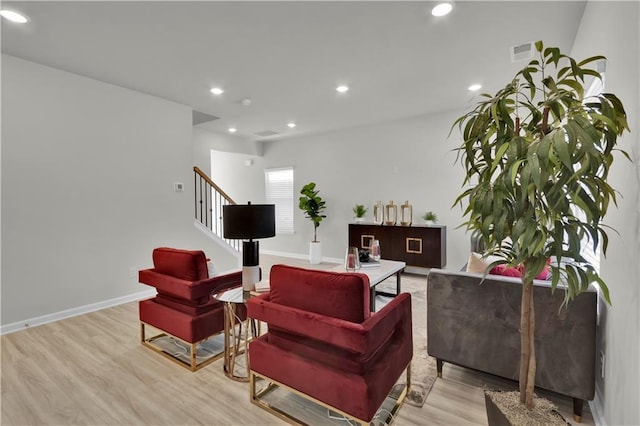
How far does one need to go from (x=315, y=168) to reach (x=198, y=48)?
13.5ft

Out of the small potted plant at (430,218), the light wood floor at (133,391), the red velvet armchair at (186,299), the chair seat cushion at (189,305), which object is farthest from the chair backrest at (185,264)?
the small potted plant at (430,218)

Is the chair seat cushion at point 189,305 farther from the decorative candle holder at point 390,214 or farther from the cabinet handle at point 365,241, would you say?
the decorative candle holder at point 390,214

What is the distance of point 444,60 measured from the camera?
10.8ft

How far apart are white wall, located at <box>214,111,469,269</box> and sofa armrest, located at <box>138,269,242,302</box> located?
3.49m

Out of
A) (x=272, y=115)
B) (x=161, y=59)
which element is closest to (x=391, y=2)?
(x=161, y=59)

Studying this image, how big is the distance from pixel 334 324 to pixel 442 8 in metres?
2.47

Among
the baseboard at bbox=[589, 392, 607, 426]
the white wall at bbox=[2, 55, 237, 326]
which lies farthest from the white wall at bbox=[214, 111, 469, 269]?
the baseboard at bbox=[589, 392, 607, 426]

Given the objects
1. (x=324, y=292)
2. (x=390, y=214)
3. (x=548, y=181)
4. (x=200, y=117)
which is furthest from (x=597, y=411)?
(x=200, y=117)

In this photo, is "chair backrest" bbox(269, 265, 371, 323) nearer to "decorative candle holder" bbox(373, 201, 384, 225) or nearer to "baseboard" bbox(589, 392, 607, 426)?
"baseboard" bbox(589, 392, 607, 426)

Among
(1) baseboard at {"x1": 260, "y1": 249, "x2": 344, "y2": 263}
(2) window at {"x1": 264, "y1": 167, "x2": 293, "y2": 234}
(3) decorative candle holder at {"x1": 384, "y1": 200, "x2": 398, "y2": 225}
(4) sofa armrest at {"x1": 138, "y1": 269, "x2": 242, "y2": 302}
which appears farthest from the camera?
(2) window at {"x1": 264, "y1": 167, "x2": 293, "y2": 234}

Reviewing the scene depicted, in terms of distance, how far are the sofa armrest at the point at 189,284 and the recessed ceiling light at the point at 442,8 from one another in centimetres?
271

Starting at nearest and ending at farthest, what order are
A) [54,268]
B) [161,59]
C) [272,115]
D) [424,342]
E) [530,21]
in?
[530,21] < [424,342] < [161,59] < [54,268] < [272,115]

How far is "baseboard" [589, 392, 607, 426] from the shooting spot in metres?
1.77

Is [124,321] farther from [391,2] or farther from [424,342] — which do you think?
[391,2]
